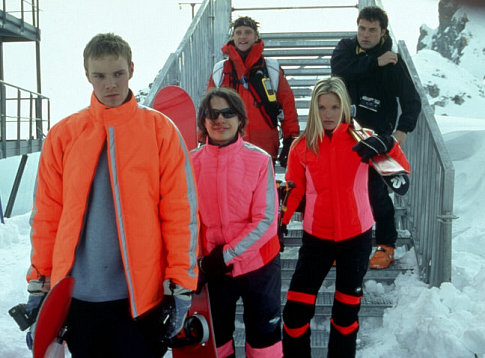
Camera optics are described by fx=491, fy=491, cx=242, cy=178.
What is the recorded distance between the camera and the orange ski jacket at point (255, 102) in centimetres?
388

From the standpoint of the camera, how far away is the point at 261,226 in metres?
2.50

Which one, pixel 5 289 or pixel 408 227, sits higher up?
pixel 408 227

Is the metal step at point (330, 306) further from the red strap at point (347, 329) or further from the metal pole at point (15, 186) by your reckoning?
the metal pole at point (15, 186)

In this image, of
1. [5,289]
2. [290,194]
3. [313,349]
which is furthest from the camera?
[5,289]

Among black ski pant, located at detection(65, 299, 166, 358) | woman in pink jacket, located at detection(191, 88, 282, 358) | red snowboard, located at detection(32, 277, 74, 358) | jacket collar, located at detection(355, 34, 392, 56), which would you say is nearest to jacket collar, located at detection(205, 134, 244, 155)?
woman in pink jacket, located at detection(191, 88, 282, 358)

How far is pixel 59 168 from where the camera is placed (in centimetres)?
186

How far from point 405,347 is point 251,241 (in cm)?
153

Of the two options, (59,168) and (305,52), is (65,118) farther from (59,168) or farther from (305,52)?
(305,52)

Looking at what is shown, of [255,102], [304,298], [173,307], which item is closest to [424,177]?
[255,102]

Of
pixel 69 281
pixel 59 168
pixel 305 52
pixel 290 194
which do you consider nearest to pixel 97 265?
pixel 69 281

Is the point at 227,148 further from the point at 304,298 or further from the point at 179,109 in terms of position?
the point at 179,109

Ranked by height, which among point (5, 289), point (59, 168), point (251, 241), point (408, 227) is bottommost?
point (5, 289)

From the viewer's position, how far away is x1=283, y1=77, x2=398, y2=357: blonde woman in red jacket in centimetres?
282

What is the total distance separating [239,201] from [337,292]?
2.82 feet
